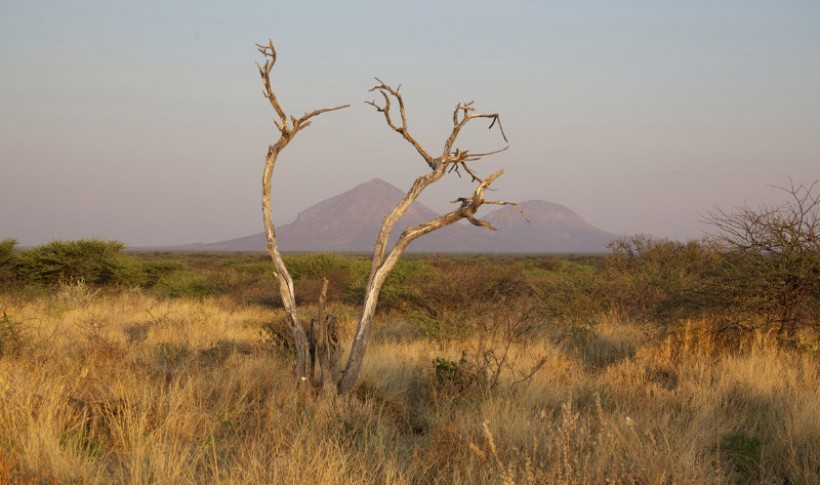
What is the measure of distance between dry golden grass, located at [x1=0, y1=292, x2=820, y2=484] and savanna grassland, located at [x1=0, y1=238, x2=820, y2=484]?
0.03 meters

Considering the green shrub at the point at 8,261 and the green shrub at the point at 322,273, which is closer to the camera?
the green shrub at the point at 322,273

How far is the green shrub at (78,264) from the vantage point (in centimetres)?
2095

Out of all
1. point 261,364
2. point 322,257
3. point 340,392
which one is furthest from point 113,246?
point 340,392

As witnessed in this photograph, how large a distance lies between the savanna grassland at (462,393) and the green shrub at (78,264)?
6.96m

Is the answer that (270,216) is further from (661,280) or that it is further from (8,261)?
(8,261)

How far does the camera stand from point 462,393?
6.75 m

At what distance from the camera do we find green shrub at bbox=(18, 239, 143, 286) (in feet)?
68.7

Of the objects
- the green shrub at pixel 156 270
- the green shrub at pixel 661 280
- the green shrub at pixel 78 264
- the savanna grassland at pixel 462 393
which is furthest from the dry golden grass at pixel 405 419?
the green shrub at pixel 156 270

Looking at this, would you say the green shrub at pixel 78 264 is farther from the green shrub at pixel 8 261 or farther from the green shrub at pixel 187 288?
the green shrub at pixel 187 288

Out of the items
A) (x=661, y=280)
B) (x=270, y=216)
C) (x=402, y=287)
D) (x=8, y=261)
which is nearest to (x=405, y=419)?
(x=270, y=216)

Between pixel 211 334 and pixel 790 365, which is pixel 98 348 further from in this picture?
pixel 790 365

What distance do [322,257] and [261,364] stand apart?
14.9 m

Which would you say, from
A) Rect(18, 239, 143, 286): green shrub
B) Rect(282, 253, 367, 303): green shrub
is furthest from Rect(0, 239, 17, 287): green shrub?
Rect(282, 253, 367, 303): green shrub

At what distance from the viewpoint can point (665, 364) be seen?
8.81 metres
